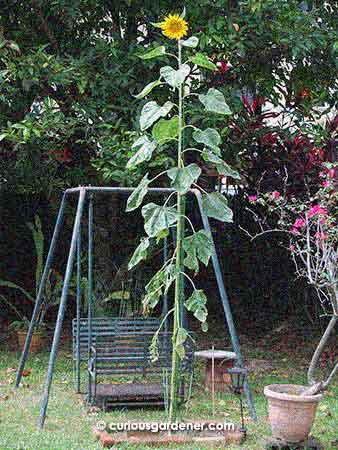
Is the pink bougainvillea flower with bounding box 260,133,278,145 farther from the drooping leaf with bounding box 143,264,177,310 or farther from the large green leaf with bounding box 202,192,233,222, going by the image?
the drooping leaf with bounding box 143,264,177,310

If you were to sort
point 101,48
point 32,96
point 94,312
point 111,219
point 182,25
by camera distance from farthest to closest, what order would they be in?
point 111,219, point 94,312, point 32,96, point 101,48, point 182,25

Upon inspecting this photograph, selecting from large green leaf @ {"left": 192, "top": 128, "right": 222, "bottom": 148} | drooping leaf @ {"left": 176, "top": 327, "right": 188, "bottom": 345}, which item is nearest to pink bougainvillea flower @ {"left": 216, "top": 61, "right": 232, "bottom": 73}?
large green leaf @ {"left": 192, "top": 128, "right": 222, "bottom": 148}

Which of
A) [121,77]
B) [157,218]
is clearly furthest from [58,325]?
[121,77]

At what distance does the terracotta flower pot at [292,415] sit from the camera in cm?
468

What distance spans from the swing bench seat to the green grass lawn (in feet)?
0.36

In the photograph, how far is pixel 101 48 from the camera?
22.6 feet

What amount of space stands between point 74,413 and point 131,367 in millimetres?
546

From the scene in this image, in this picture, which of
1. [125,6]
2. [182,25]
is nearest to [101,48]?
[125,6]

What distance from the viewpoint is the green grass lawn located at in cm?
493

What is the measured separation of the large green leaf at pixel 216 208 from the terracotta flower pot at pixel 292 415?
115cm

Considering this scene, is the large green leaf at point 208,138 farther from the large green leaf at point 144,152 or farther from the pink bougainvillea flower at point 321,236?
the pink bougainvillea flower at point 321,236

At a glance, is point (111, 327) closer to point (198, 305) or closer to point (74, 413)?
point (74, 413)

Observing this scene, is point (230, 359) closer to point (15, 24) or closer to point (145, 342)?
point (145, 342)

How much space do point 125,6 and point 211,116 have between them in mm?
1529
